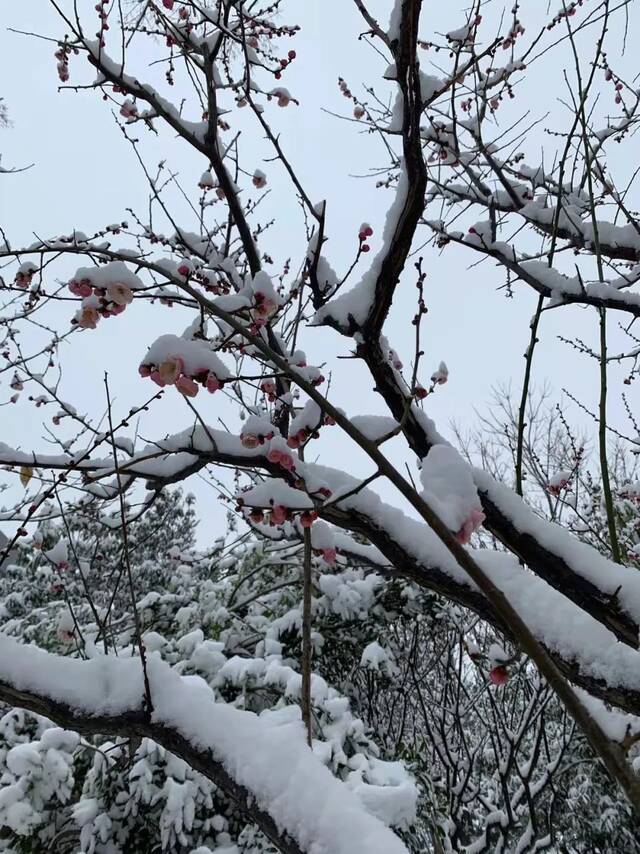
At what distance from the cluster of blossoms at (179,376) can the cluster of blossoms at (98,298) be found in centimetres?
23

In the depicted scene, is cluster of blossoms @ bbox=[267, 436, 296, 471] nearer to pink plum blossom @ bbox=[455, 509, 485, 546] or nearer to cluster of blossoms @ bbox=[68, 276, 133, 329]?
cluster of blossoms @ bbox=[68, 276, 133, 329]

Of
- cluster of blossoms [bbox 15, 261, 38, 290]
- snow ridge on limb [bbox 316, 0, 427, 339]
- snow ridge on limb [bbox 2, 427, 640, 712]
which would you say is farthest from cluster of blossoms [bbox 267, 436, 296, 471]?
cluster of blossoms [bbox 15, 261, 38, 290]

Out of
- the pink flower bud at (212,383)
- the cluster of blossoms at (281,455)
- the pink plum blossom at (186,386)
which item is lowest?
the cluster of blossoms at (281,455)

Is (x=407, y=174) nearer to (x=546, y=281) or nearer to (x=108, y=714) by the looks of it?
(x=546, y=281)

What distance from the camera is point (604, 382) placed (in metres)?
1.13

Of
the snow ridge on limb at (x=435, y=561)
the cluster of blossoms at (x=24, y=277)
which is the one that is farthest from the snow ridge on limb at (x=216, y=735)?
the cluster of blossoms at (x=24, y=277)

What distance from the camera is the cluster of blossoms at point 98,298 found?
60.4 inches

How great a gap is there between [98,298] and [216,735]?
4.01 feet

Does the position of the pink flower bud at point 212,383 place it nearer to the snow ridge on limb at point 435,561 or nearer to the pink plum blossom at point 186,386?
the pink plum blossom at point 186,386

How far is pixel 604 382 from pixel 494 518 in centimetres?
82

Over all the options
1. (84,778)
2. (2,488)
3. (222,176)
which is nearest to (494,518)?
(222,176)

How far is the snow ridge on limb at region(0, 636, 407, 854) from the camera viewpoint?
45.3 inches

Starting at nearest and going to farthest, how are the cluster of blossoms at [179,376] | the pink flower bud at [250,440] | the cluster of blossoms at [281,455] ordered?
1. the cluster of blossoms at [179,376]
2. the cluster of blossoms at [281,455]
3. the pink flower bud at [250,440]

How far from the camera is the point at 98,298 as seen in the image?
1.63 meters
